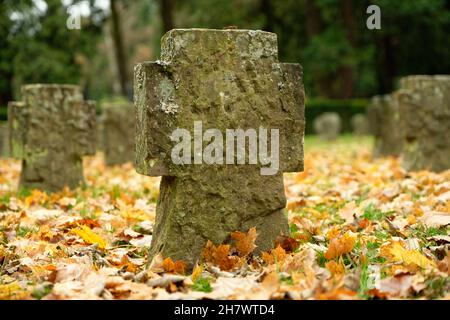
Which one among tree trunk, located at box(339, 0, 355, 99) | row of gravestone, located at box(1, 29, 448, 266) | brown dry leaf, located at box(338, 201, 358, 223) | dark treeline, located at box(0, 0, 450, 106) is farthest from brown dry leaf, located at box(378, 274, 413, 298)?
tree trunk, located at box(339, 0, 355, 99)

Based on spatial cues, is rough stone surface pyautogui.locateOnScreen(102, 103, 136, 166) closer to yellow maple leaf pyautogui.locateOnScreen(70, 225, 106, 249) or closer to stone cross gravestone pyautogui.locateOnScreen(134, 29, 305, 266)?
yellow maple leaf pyautogui.locateOnScreen(70, 225, 106, 249)

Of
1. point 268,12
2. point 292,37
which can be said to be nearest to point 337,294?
point 268,12

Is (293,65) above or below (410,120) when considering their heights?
above

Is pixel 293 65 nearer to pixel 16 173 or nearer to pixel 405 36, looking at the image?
pixel 16 173

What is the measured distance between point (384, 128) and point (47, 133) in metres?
6.67

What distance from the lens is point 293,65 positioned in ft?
11.8

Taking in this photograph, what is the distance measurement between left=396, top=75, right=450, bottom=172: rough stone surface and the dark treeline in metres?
11.1

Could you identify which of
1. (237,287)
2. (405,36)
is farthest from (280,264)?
(405,36)

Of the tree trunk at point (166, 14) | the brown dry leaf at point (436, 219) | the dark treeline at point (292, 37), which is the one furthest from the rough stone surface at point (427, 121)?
the tree trunk at point (166, 14)

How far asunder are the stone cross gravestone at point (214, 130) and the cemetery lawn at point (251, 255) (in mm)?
154

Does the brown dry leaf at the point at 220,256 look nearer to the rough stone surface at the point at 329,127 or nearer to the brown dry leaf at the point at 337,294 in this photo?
the brown dry leaf at the point at 337,294

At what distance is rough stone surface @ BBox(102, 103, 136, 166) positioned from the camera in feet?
35.1

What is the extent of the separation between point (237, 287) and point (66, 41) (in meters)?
21.2

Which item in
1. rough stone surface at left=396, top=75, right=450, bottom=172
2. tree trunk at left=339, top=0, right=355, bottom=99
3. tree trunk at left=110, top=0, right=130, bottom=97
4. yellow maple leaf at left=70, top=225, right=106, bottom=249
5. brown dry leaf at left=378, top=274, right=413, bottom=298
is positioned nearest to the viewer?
brown dry leaf at left=378, top=274, right=413, bottom=298
